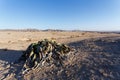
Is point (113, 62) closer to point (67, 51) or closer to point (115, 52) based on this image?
point (115, 52)

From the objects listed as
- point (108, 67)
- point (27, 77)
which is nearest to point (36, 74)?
A: point (27, 77)

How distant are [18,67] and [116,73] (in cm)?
512

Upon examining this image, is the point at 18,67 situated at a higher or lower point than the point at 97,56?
lower

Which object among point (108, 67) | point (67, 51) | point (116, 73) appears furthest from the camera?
point (67, 51)

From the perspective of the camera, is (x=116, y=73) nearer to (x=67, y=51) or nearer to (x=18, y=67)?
(x=67, y=51)

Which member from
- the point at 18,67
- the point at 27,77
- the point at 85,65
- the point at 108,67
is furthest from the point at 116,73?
the point at 18,67

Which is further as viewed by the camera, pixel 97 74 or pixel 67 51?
pixel 67 51

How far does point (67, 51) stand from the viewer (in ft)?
36.9

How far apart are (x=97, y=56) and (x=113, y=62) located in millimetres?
1303

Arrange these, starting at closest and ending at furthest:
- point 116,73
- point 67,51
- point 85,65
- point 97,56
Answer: point 116,73
point 85,65
point 97,56
point 67,51

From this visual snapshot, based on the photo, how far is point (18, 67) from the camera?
34.4ft

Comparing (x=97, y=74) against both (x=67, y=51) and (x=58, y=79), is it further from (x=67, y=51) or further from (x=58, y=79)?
(x=67, y=51)

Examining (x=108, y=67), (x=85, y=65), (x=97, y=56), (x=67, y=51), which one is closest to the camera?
(x=108, y=67)

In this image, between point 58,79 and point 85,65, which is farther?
point 85,65
